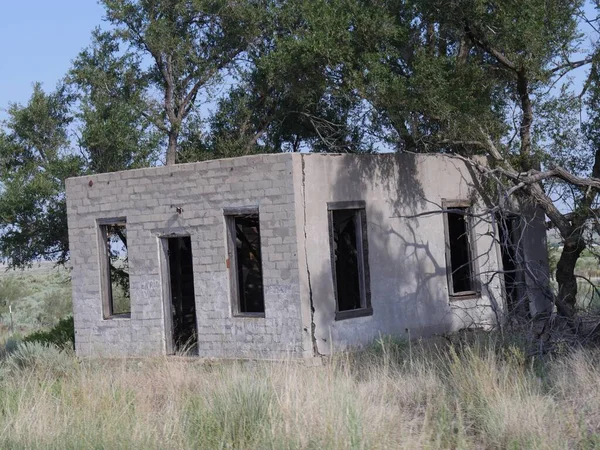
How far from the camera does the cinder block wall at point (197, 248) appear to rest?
13.1 m

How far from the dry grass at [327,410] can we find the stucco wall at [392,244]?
1.98 metres

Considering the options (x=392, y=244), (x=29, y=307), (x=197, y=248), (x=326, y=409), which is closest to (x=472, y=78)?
(x=392, y=244)

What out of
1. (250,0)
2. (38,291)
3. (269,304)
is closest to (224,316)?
(269,304)

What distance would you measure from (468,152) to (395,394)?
742cm

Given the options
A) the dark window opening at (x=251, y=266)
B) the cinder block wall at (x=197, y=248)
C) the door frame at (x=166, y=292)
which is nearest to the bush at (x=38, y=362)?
the cinder block wall at (x=197, y=248)

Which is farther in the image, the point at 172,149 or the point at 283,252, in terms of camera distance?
the point at 172,149

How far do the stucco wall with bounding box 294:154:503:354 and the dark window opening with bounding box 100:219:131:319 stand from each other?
3.73m

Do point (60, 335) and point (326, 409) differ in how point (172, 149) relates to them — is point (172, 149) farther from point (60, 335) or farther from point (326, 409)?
point (326, 409)

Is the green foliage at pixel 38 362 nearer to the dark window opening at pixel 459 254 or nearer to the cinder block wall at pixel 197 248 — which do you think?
the cinder block wall at pixel 197 248

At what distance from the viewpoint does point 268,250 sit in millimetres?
13234

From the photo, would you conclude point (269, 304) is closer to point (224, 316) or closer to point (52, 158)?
point (224, 316)

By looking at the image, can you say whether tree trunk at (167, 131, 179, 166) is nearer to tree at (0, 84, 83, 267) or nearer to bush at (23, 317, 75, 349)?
tree at (0, 84, 83, 267)

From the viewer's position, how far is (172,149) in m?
22.1

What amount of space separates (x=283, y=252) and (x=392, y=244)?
7.44ft
